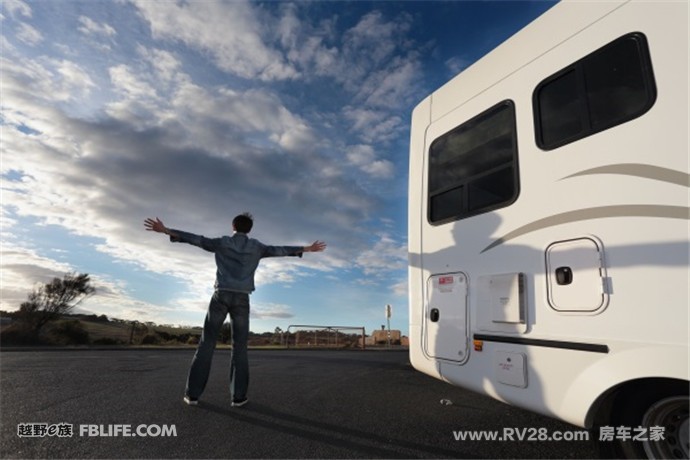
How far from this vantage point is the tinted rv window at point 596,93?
8.04 feet

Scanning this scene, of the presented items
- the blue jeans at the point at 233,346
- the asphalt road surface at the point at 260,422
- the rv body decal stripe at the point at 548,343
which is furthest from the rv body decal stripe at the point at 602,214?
the blue jeans at the point at 233,346

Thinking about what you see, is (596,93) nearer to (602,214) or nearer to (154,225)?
(602,214)

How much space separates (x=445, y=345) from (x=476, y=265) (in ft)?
2.41

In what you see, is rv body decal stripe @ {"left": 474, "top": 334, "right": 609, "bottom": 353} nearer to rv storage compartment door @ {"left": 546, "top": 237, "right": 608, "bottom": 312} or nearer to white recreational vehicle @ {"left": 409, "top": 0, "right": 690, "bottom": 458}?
white recreational vehicle @ {"left": 409, "top": 0, "right": 690, "bottom": 458}

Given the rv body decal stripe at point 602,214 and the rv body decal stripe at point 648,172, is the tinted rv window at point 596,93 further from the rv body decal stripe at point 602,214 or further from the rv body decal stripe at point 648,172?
the rv body decal stripe at point 602,214

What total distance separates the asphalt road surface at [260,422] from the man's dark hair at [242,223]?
1912 millimetres

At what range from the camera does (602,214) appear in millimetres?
2479

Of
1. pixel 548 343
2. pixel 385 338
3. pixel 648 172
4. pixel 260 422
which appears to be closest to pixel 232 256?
pixel 260 422

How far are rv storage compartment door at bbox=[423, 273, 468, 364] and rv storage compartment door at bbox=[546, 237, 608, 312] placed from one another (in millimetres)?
794

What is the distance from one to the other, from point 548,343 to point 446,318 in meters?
0.96

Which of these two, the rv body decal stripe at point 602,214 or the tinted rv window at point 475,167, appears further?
the tinted rv window at point 475,167

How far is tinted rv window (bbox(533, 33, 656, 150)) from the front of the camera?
8.04 ft

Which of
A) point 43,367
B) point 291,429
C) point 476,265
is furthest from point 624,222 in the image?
point 43,367

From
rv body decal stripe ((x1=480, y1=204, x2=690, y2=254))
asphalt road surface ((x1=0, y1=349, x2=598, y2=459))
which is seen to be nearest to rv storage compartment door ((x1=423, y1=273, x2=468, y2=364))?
rv body decal stripe ((x1=480, y1=204, x2=690, y2=254))
